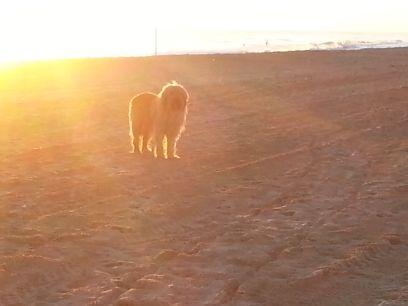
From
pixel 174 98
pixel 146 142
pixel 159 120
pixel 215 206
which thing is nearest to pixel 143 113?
pixel 146 142

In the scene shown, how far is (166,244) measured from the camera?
26.0 feet

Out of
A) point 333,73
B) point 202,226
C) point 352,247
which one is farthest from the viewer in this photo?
point 333,73

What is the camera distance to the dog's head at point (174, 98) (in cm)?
1239

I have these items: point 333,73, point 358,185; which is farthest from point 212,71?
point 358,185

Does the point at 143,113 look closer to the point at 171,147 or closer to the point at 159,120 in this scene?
the point at 159,120

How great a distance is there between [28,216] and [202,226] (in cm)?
201

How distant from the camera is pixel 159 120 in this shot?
12.8 m

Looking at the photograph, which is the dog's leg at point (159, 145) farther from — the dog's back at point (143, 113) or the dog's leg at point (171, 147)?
the dog's back at point (143, 113)

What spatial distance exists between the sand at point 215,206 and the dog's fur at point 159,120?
39cm

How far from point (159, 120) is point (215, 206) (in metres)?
3.61

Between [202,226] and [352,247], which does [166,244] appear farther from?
[352,247]

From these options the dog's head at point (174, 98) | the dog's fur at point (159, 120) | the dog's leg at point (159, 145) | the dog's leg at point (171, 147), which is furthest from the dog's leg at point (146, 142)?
the dog's head at point (174, 98)

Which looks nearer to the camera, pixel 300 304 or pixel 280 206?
pixel 300 304

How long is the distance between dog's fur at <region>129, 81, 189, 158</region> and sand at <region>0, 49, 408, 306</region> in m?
0.39
